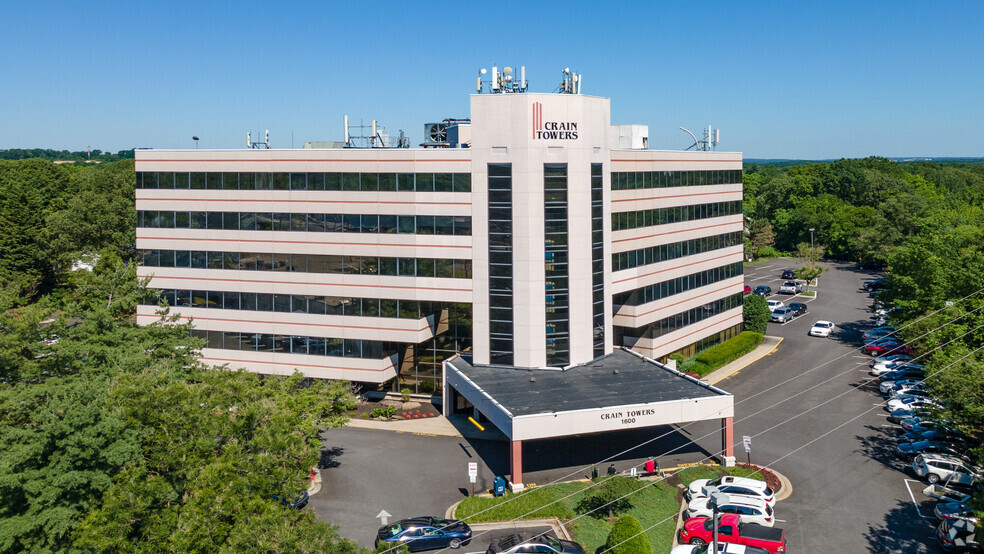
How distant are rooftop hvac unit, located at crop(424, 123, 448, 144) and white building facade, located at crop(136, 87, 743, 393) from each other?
11639 millimetres

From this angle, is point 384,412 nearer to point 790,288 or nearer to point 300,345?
point 300,345

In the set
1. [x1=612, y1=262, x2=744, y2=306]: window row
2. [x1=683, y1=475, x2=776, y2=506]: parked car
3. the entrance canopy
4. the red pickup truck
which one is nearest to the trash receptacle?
the entrance canopy

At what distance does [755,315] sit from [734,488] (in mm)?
38115

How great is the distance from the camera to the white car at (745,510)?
34531 millimetres

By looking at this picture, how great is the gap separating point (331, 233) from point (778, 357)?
132 feet

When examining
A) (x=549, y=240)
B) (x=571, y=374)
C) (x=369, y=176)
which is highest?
(x=369, y=176)

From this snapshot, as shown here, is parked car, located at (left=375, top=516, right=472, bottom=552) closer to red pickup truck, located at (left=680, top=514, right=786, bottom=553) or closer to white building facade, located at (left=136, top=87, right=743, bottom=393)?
red pickup truck, located at (left=680, top=514, right=786, bottom=553)

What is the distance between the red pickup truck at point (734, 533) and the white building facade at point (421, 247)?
16.2m

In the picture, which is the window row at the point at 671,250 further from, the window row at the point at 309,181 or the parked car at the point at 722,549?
the parked car at the point at 722,549

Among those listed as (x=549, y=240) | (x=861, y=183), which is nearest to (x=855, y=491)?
(x=549, y=240)

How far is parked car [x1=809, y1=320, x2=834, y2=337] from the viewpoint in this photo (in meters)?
73.6

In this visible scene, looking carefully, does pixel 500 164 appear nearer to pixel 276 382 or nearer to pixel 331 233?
pixel 331 233

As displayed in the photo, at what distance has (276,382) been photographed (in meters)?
39.4

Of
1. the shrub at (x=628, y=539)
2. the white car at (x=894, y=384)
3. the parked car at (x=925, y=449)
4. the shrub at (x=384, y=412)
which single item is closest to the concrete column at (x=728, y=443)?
the parked car at (x=925, y=449)
